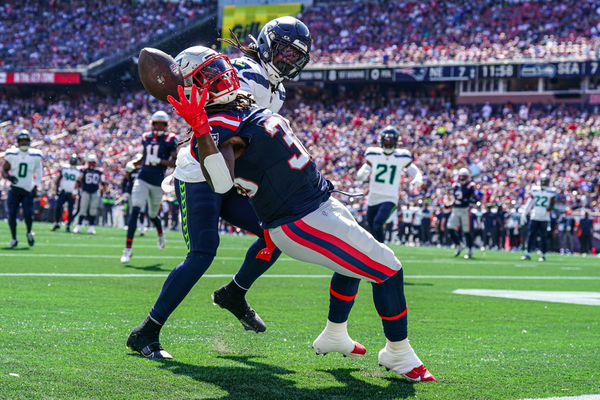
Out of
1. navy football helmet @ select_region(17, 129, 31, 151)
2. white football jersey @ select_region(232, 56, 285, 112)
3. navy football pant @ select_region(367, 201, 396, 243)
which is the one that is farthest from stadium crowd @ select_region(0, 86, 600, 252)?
white football jersey @ select_region(232, 56, 285, 112)

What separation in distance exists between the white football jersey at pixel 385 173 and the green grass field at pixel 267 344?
8.60ft

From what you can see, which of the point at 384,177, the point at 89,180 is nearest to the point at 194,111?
the point at 384,177

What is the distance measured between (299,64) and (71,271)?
16.3ft

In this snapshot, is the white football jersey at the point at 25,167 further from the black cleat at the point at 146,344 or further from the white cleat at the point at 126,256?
the black cleat at the point at 146,344

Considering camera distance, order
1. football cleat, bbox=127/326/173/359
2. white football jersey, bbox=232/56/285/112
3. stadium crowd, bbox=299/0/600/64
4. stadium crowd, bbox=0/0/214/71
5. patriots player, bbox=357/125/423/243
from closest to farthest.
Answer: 1. football cleat, bbox=127/326/173/359
2. white football jersey, bbox=232/56/285/112
3. patriots player, bbox=357/125/423/243
4. stadium crowd, bbox=299/0/600/64
5. stadium crowd, bbox=0/0/214/71

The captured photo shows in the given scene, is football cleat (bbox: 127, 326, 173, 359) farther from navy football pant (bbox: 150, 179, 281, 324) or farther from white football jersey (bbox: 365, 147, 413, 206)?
white football jersey (bbox: 365, 147, 413, 206)

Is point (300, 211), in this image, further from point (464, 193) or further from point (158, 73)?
point (464, 193)

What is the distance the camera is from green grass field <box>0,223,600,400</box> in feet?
11.4

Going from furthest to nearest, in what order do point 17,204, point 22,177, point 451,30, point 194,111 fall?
1. point 451,30
2. point 17,204
3. point 22,177
4. point 194,111

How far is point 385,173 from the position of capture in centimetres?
1145

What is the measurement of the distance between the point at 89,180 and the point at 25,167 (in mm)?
6125

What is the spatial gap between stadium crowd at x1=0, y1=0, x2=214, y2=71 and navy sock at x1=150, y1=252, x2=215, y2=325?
3698 cm

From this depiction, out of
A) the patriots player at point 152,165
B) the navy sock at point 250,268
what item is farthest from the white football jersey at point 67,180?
the navy sock at point 250,268

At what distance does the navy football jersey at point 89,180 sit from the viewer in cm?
1847
